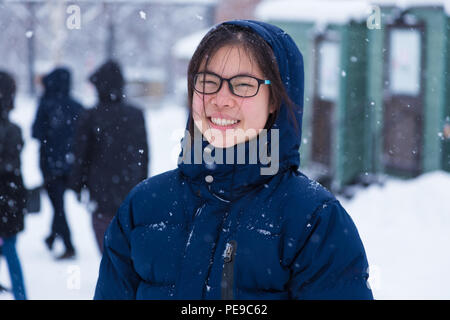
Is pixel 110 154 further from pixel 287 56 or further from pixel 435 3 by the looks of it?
pixel 435 3

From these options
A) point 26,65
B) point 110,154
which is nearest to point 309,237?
point 110,154

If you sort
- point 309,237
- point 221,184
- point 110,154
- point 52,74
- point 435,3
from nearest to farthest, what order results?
point 309,237 → point 221,184 → point 110,154 → point 52,74 → point 435,3

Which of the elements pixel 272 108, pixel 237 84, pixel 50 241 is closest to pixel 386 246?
pixel 50 241

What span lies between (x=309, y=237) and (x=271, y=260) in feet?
0.37

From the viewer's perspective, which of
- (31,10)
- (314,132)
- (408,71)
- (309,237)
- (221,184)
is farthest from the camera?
(31,10)

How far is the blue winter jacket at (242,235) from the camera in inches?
62.4

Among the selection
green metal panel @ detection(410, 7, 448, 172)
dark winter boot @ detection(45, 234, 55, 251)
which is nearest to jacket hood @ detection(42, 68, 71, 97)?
dark winter boot @ detection(45, 234, 55, 251)

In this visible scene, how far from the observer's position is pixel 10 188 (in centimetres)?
442

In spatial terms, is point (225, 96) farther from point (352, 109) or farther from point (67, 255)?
point (352, 109)

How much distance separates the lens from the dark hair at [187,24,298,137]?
165cm

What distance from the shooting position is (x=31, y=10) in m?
25.3

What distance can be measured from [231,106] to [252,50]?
0.52ft

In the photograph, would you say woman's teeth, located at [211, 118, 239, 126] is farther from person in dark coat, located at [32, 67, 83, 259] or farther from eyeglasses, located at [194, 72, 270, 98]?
person in dark coat, located at [32, 67, 83, 259]

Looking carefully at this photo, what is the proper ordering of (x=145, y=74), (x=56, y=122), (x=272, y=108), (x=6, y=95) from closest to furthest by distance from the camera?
(x=272, y=108), (x=6, y=95), (x=56, y=122), (x=145, y=74)
